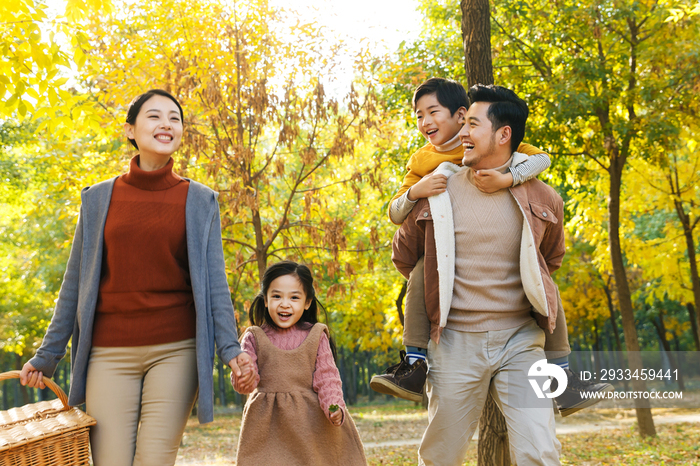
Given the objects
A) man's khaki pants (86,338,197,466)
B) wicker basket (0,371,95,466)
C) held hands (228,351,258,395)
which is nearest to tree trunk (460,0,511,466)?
held hands (228,351,258,395)

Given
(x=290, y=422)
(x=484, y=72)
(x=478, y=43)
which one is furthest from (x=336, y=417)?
(x=478, y=43)

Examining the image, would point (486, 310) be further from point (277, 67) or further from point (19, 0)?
point (277, 67)

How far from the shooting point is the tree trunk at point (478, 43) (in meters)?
4.67

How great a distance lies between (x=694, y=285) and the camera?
11180mm

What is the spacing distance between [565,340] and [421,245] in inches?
34.2

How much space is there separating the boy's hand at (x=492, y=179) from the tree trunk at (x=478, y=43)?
2.04m

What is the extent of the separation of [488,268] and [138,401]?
1.74m

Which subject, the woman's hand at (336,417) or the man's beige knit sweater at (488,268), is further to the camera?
the woman's hand at (336,417)

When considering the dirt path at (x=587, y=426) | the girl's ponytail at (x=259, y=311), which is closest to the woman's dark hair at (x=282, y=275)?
the girl's ponytail at (x=259, y=311)

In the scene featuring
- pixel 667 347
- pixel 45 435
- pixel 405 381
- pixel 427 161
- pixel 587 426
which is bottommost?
pixel 587 426

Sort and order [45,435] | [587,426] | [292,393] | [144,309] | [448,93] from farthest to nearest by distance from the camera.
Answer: [587,426]
[292,393]
[448,93]
[144,309]
[45,435]

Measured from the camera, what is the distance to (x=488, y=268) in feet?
9.36

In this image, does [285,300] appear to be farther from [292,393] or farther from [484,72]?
[484,72]

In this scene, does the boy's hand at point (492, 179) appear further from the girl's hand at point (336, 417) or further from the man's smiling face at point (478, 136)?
the girl's hand at point (336, 417)
